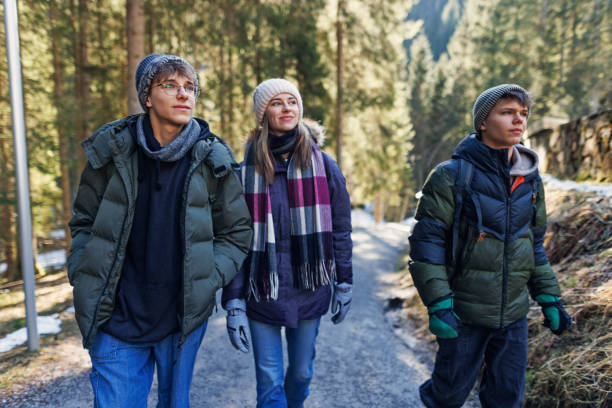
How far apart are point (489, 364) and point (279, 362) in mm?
1368

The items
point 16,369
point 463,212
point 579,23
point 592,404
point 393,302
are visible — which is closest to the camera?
point 463,212

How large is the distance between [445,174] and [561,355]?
1.94m

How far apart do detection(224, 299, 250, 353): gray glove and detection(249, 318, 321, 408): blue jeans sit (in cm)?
11

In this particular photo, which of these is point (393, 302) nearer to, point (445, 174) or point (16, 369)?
point (445, 174)

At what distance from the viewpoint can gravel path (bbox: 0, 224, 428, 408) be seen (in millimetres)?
3424

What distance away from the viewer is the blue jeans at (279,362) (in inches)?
92.4

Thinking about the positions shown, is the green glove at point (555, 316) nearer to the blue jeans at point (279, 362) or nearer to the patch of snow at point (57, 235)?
the blue jeans at point (279, 362)

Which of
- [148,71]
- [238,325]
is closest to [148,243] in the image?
[238,325]

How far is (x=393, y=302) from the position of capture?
6449 millimetres

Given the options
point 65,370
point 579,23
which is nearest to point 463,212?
point 65,370

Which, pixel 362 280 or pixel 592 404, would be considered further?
pixel 362 280

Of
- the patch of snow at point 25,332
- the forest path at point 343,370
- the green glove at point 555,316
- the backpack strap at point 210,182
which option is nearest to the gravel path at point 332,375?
the forest path at point 343,370

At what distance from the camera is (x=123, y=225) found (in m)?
1.83

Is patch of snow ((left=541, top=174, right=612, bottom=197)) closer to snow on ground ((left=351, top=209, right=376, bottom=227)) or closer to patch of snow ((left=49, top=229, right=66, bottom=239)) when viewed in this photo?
patch of snow ((left=49, top=229, right=66, bottom=239))
